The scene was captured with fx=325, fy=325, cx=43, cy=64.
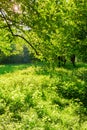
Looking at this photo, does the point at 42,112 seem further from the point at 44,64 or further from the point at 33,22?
the point at 44,64

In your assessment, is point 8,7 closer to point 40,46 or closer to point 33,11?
point 33,11

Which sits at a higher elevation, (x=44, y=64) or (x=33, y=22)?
(x=33, y=22)

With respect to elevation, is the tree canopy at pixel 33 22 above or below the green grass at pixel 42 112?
above

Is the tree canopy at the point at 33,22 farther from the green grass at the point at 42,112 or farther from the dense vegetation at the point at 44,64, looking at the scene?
the green grass at the point at 42,112

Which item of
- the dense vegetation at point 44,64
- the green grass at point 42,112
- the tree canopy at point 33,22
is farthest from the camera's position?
the tree canopy at point 33,22

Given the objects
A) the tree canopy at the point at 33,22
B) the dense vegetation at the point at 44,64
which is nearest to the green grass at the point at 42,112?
the dense vegetation at the point at 44,64

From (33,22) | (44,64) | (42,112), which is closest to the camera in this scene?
(42,112)

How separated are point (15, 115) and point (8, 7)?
1010cm

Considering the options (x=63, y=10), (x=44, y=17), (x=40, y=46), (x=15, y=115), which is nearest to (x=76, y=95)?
(x=40, y=46)

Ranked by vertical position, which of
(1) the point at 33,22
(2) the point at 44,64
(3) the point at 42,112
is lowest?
(2) the point at 44,64

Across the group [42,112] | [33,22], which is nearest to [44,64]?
[33,22]

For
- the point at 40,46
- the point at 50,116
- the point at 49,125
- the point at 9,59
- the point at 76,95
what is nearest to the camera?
the point at 49,125

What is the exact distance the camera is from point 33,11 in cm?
2217

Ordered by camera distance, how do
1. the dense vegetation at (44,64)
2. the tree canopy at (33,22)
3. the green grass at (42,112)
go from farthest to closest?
the tree canopy at (33,22) → the dense vegetation at (44,64) → the green grass at (42,112)
